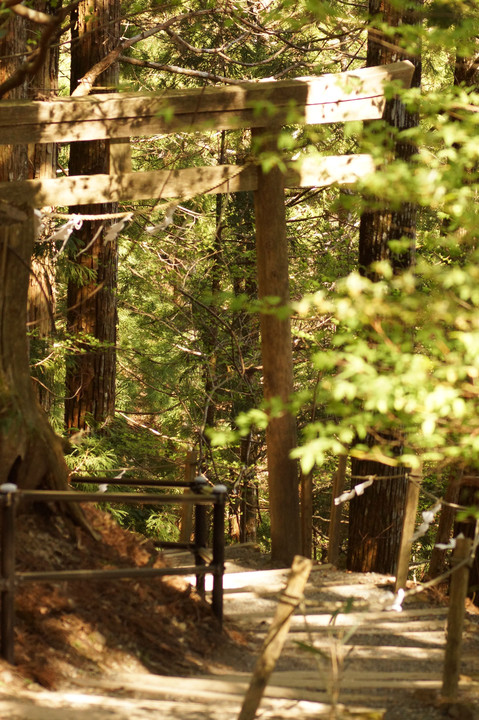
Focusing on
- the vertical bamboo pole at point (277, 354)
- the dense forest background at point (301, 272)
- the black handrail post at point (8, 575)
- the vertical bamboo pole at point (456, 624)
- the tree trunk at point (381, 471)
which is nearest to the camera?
the dense forest background at point (301, 272)

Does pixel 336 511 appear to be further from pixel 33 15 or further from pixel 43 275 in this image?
pixel 33 15

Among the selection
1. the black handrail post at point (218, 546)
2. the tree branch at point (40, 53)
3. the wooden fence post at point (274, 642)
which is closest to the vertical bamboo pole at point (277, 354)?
the black handrail post at point (218, 546)

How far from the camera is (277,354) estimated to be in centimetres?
737

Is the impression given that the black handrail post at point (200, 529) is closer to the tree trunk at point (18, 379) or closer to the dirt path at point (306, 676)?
the dirt path at point (306, 676)

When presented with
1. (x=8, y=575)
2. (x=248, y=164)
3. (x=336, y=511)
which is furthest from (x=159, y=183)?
(x=336, y=511)

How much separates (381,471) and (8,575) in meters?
4.94

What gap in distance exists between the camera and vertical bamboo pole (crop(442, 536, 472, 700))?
14.5 feet

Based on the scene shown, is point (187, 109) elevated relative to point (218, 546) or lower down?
elevated

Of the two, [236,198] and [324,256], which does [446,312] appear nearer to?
[324,256]

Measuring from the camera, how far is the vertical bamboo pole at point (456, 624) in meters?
4.42

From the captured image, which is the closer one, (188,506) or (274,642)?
(274,642)

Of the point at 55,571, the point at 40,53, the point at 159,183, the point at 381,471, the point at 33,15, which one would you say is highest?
the point at 33,15

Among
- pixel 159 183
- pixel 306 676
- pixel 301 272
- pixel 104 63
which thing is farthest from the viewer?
pixel 301 272

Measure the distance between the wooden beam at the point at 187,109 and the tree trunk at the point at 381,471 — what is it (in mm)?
1610
